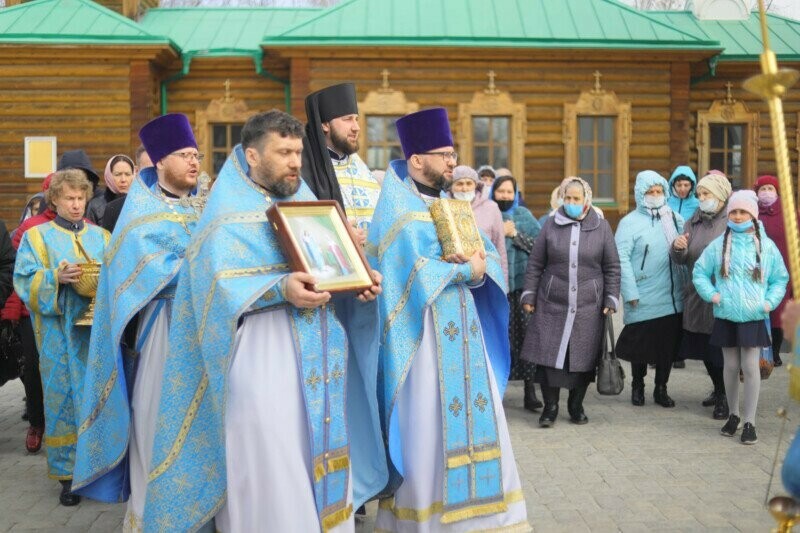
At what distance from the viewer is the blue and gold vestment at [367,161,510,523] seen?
4.52 meters

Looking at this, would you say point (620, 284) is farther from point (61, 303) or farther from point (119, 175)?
point (61, 303)

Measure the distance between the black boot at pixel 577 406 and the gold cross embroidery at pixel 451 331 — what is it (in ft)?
9.63

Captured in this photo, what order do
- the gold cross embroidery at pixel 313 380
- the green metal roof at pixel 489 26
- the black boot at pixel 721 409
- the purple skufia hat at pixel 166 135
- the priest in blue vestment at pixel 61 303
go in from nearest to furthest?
the gold cross embroidery at pixel 313 380 → the purple skufia hat at pixel 166 135 → the priest in blue vestment at pixel 61 303 → the black boot at pixel 721 409 → the green metal roof at pixel 489 26

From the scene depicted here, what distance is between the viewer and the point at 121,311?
448cm

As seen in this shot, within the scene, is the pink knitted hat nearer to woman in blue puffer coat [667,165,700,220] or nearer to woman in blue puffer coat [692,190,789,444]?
woman in blue puffer coat [692,190,789,444]

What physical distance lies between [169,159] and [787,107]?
14929mm

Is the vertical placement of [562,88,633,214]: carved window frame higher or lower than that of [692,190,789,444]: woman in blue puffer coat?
higher

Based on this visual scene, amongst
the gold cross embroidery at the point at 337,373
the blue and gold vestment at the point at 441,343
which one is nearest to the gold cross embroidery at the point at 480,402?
the blue and gold vestment at the point at 441,343

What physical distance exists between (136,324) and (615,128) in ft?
42.2

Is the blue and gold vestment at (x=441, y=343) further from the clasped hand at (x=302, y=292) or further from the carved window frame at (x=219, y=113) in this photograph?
the carved window frame at (x=219, y=113)

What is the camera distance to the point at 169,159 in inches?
188

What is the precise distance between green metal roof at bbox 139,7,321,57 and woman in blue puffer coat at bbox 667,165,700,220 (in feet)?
28.9

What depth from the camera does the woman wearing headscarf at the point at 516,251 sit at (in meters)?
7.97

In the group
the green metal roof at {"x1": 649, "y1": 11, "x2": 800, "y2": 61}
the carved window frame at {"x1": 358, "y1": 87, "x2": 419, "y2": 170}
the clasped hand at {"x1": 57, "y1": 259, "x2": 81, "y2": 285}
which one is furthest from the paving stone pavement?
the green metal roof at {"x1": 649, "y1": 11, "x2": 800, "y2": 61}
